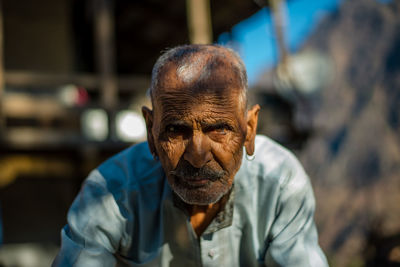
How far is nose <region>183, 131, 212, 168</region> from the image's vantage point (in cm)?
144

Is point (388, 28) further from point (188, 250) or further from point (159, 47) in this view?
point (188, 250)

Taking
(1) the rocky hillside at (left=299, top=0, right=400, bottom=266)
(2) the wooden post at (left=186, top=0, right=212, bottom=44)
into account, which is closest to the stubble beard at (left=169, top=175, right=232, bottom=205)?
(2) the wooden post at (left=186, top=0, right=212, bottom=44)

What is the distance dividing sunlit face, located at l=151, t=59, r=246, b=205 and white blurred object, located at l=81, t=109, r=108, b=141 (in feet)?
14.1

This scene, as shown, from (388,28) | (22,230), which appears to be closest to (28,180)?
(22,230)

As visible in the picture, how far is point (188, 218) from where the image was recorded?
1.73 metres

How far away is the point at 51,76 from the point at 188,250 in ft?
15.7

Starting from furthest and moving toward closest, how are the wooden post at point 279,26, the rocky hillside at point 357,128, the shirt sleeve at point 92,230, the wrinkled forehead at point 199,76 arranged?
the rocky hillside at point 357,128 < the wooden post at point 279,26 < the shirt sleeve at point 92,230 < the wrinkled forehead at point 199,76

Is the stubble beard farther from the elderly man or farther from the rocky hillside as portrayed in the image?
the rocky hillside

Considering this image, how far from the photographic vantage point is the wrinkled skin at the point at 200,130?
4.72 ft

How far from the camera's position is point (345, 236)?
82.6 ft

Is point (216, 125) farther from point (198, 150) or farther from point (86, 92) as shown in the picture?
point (86, 92)

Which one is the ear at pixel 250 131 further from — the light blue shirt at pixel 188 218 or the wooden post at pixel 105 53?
the wooden post at pixel 105 53

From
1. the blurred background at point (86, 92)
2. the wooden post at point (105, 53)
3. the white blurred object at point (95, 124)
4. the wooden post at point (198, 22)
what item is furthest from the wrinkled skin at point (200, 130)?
the wooden post at point (198, 22)

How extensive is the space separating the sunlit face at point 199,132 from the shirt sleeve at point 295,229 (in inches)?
11.4
